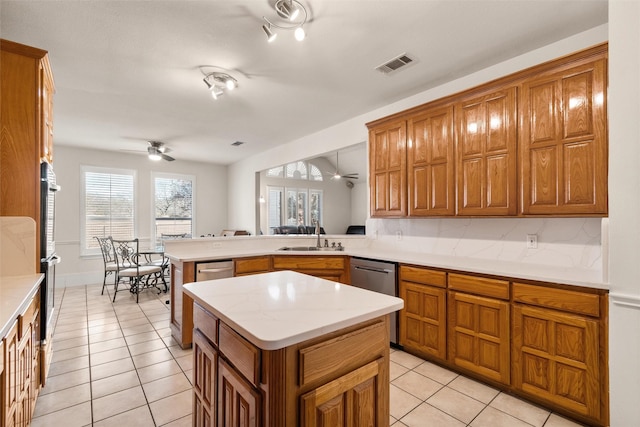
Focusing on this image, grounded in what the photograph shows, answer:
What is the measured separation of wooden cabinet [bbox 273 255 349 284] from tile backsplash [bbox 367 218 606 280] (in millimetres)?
694

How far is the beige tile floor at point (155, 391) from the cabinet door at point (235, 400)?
0.97m

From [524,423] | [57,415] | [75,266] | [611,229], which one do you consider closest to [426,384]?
[524,423]

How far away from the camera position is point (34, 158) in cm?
208

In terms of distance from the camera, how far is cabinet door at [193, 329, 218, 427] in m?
1.31

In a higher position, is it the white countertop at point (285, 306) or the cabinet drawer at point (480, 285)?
the white countertop at point (285, 306)

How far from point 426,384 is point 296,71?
115 inches

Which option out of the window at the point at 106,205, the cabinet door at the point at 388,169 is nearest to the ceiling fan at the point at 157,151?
the window at the point at 106,205

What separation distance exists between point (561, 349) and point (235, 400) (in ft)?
6.63

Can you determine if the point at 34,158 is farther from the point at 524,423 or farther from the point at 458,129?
the point at 524,423

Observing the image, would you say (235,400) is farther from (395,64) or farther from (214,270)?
(395,64)

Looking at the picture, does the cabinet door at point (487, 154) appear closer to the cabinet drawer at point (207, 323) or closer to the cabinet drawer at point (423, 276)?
the cabinet drawer at point (423, 276)

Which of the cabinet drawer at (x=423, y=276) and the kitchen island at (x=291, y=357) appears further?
the cabinet drawer at (x=423, y=276)

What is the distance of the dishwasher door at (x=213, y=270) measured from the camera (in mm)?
2932

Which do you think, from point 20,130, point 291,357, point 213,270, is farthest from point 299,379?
point 20,130
